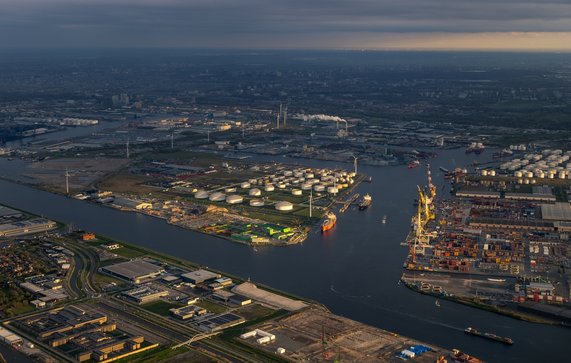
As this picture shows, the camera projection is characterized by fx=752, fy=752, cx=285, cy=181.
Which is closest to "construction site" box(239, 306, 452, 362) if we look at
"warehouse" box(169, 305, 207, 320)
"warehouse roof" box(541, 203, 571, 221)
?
"warehouse" box(169, 305, 207, 320)

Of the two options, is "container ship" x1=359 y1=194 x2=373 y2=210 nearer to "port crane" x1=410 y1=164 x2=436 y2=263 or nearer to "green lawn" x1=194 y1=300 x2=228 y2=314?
"port crane" x1=410 y1=164 x2=436 y2=263

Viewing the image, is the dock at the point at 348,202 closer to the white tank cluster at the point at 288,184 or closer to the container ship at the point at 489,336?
the white tank cluster at the point at 288,184

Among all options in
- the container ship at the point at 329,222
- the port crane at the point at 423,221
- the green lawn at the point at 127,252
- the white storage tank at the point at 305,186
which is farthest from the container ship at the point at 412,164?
the green lawn at the point at 127,252

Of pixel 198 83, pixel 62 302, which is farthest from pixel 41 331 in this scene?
pixel 198 83

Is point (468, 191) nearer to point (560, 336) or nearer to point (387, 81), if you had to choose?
point (560, 336)

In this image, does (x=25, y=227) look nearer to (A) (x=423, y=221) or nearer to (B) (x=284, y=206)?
(B) (x=284, y=206)

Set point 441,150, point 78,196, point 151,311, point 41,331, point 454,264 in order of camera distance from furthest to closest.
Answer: point 441,150 < point 78,196 < point 454,264 < point 151,311 < point 41,331
